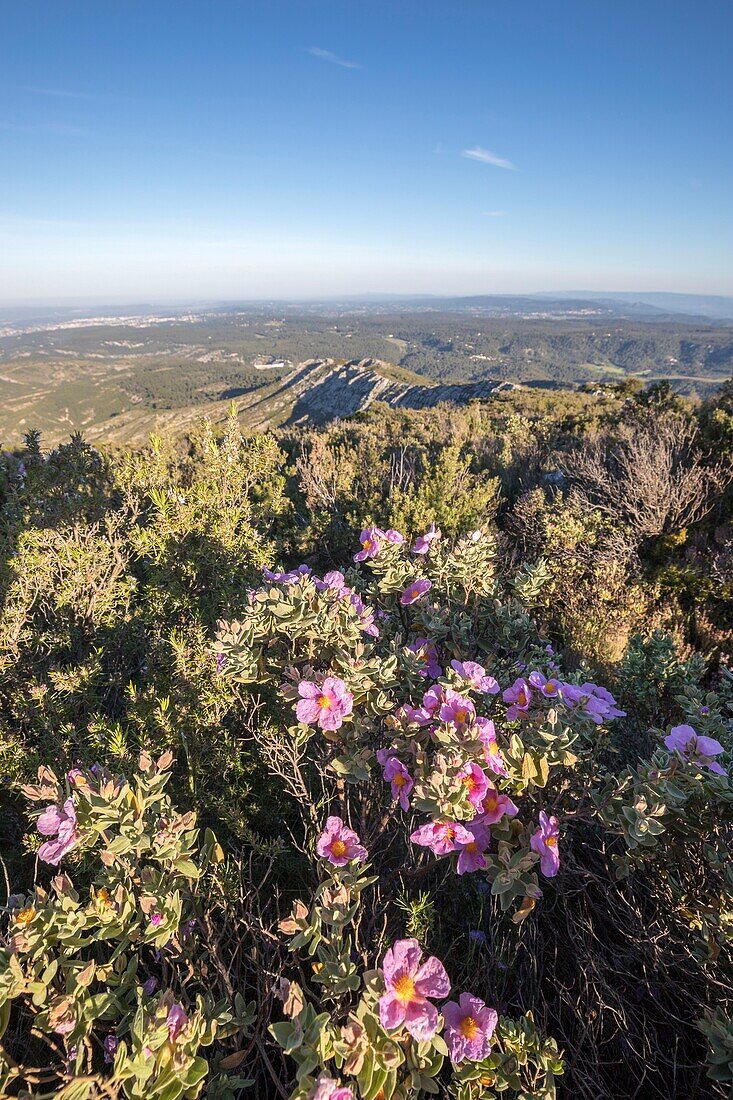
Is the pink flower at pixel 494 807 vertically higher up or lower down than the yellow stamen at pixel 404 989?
higher up

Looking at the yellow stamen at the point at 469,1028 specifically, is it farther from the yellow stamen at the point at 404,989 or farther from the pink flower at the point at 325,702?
the pink flower at the point at 325,702

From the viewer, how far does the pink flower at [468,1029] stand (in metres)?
1.27

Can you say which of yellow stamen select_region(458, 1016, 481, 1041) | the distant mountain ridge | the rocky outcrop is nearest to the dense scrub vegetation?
yellow stamen select_region(458, 1016, 481, 1041)

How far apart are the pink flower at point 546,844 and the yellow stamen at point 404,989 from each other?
0.59m

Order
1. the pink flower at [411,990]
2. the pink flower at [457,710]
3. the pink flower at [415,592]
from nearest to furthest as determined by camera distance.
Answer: the pink flower at [411,990], the pink flower at [457,710], the pink flower at [415,592]

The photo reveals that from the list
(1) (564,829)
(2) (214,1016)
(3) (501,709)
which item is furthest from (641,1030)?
(2) (214,1016)

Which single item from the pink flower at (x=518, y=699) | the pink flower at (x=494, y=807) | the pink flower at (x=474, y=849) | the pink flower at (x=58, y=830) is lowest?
the pink flower at (x=474, y=849)

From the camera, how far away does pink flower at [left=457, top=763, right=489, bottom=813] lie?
168 centimetres

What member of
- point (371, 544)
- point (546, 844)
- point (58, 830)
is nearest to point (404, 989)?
point (546, 844)

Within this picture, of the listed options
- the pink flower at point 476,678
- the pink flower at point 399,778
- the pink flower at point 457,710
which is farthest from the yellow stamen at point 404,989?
the pink flower at point 476,678

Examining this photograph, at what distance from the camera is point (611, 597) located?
502 centimetres

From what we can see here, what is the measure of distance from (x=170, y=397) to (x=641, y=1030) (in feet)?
471

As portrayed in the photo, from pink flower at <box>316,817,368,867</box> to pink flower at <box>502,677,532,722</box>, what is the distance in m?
0.80

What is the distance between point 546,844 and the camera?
1678 millimetres
